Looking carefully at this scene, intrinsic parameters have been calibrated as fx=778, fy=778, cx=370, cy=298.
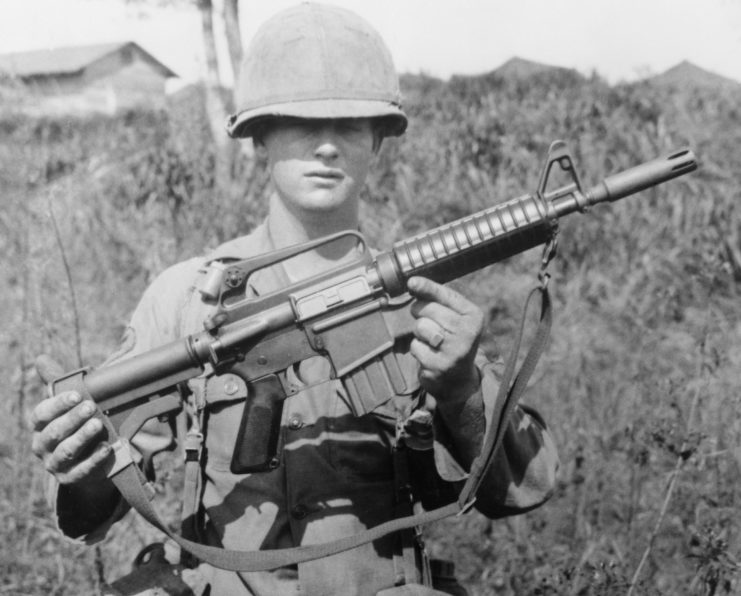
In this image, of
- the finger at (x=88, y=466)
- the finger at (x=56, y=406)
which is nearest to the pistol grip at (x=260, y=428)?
the finger at (x=88, y=466)

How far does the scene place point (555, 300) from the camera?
255 inches

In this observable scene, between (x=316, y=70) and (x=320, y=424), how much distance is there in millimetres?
1074

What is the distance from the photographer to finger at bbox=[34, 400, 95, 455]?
77.5 inches

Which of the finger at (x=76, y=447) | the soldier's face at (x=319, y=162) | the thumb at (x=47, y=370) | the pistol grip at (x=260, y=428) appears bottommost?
the pistol grip at (x=260, y=428)

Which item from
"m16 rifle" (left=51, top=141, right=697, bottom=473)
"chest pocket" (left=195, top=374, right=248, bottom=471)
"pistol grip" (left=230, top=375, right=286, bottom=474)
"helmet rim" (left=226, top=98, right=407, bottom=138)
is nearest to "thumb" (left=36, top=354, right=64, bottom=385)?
"m16 rifle" (left=51, top=141, right=697, bottom=473)

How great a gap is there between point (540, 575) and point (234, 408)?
6.11ft

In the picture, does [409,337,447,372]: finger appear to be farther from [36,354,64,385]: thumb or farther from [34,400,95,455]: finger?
[36,354,64,385]: thumb

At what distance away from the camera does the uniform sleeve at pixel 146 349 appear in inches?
87.3

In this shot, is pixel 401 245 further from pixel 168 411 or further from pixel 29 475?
pixel 29 475

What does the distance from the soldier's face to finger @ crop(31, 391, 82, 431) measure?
32.7 inches

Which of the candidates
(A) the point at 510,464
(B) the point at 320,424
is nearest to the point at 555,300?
(A) the point at 510,464

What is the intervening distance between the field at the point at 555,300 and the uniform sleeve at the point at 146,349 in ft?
3.07

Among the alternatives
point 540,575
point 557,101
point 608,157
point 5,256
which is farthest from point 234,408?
point 557,101

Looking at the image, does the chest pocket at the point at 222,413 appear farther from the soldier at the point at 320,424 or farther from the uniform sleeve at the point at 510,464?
the uniform sleeve at the point at 510,464
